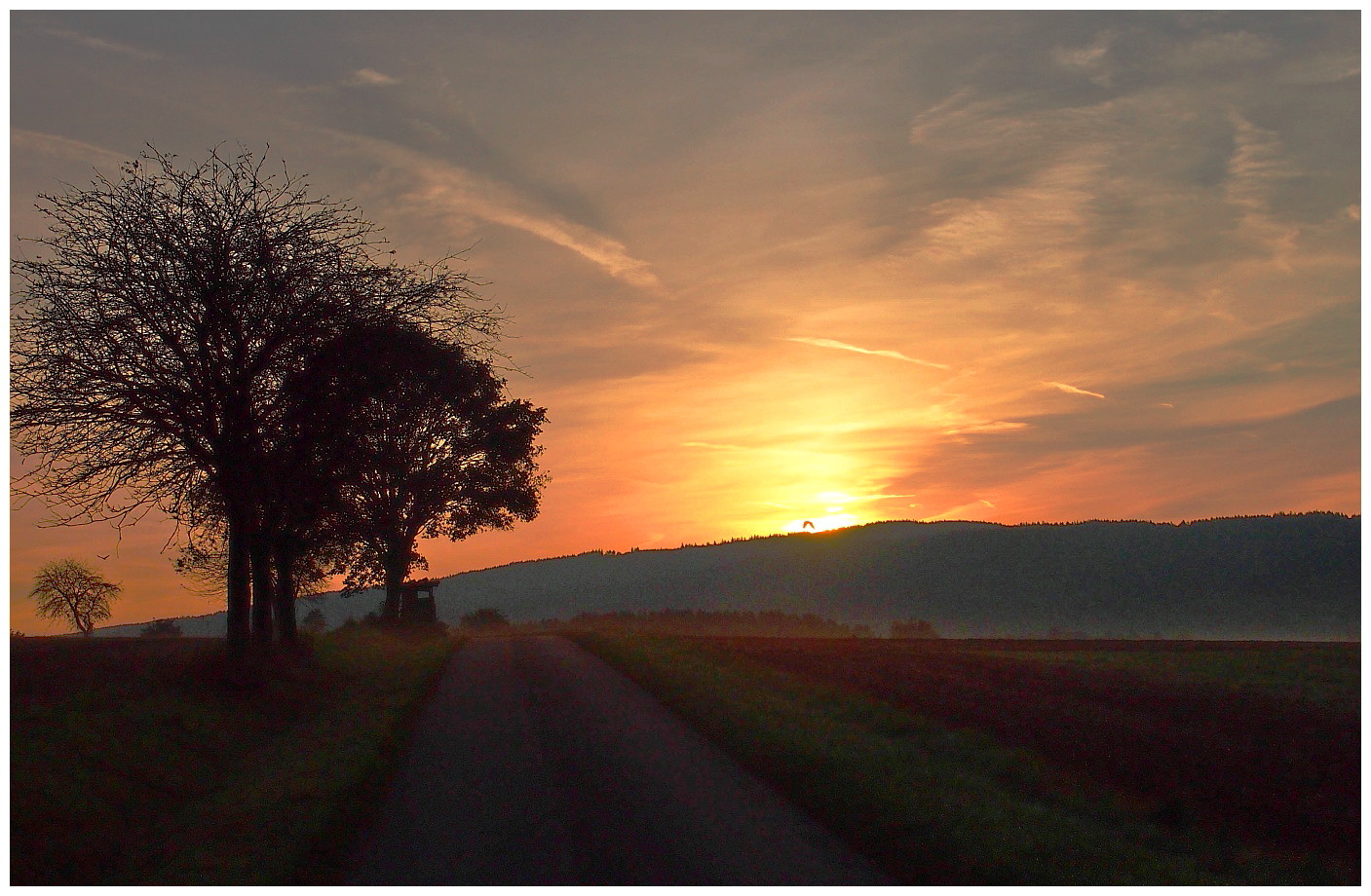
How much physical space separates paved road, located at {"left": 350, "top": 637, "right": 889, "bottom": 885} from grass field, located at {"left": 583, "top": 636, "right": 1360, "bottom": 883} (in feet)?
2.54

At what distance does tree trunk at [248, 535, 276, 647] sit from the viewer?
77.0ft

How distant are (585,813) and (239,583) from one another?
565 inches

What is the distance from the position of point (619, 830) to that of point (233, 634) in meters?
14.5

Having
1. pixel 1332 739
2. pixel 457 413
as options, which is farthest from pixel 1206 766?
pixel 457 413

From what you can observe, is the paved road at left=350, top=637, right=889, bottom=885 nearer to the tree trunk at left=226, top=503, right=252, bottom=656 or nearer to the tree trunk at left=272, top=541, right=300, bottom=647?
the tree trunk at left=226, top=503, right=252, bottom=656

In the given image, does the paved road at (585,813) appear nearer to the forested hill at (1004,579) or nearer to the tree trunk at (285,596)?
the tree trunk at (285,596)

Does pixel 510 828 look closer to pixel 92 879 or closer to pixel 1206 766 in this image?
pixel 92 879

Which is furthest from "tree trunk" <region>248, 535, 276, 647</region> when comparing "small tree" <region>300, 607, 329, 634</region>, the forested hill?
the forested hill

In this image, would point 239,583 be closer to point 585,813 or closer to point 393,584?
point 585,813

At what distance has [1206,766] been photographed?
48.4 feet

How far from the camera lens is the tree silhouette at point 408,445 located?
22016 mm

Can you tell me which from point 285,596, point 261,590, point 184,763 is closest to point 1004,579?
point 285,596

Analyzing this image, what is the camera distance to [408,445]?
3769 centimetres

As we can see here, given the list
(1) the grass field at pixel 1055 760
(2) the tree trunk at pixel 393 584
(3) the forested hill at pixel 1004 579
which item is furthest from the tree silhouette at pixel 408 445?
(3) the forested hill at pixel 1004 579
